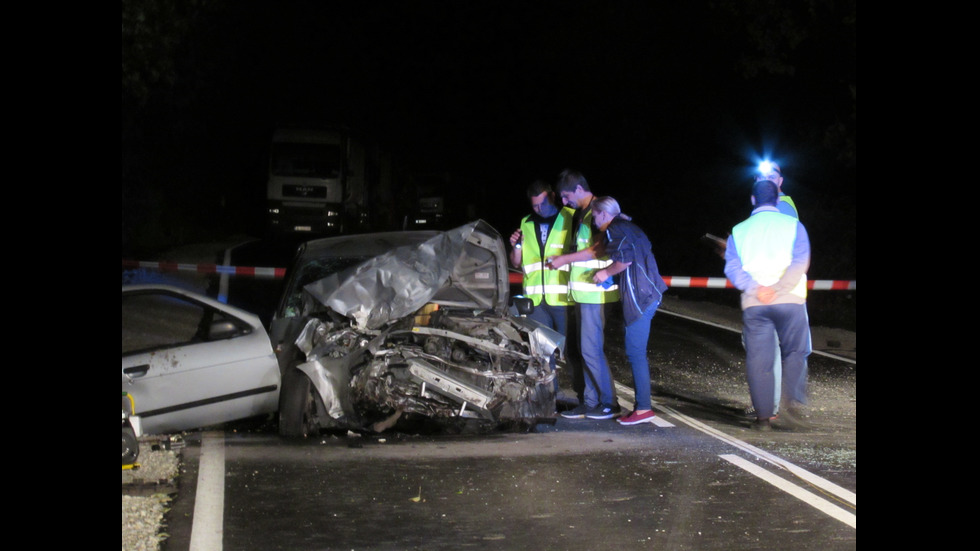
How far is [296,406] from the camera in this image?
8.07 meters

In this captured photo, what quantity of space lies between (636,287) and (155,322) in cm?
843

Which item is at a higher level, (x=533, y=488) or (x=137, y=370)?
(x=137, y=370)

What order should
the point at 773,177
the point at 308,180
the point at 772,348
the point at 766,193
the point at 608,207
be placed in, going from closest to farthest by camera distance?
the point at 766,193, the point at 772,348, the point at 773,177, the point at 608,207, the point at 308,180

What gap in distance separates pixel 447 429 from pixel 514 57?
135ft

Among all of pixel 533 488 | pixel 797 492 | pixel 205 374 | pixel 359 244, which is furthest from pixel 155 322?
pixel 797 492

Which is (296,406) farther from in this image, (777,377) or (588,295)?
(777,377)

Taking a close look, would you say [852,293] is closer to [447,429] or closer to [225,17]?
[447,429]

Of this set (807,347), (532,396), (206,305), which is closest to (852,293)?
(807,347)

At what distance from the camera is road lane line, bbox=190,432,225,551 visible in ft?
18.7

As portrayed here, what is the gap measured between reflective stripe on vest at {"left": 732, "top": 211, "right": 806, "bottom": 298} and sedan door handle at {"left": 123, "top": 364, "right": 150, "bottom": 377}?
450 centimetres

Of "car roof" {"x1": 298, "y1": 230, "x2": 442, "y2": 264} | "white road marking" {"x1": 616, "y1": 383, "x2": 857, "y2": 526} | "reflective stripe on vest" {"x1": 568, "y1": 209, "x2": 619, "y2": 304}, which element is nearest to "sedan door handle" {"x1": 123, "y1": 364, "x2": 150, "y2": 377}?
"car roof" {"x1": 298, "y1": 230, "x2": 442, "y2": 264}

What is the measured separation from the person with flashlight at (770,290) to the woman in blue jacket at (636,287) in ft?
2.13
